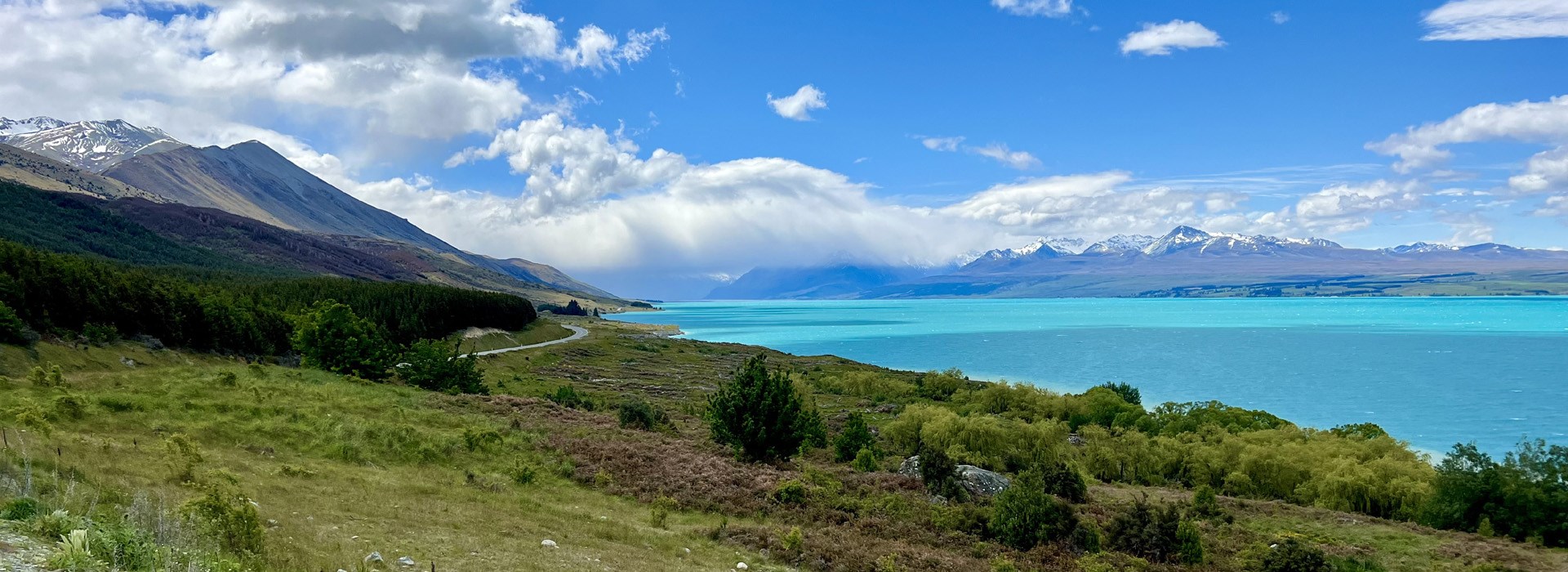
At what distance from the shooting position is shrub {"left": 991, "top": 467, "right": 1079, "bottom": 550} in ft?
71.6

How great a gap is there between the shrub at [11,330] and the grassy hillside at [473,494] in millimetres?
1033

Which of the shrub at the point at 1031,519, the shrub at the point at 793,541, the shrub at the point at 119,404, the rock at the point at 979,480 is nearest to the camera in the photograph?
the shrub at the point at 793,541

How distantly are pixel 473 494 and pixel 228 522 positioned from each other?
9.68 meters

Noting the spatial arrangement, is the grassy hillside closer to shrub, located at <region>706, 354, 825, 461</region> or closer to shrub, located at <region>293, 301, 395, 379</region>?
shrub, located at <region>706, 354, 825, 461</region>

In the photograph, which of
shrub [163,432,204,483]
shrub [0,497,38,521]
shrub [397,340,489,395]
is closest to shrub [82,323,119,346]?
shrub [397,340,489,395]

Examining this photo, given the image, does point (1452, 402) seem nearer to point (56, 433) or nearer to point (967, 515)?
point (967, 515)

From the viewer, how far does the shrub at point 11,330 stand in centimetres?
3161

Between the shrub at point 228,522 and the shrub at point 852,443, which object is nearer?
the shrub at point 228,522

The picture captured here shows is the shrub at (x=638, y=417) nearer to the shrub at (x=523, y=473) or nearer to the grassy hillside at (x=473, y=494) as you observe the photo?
the grassy hillside at (x=473, y=494)

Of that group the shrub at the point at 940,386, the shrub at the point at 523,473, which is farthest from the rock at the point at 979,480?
the shrub at the point at 940,386

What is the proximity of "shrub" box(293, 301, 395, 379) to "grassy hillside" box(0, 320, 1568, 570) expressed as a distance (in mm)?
8474

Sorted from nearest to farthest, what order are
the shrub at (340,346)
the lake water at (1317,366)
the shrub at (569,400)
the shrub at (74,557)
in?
the shrub at (74,557) < the shrub at (340,346) < the shrub at (569,400) < the lake water at (1317,366)

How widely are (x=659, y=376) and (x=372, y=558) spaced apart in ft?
250

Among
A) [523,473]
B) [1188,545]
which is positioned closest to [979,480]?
[1188,545]
